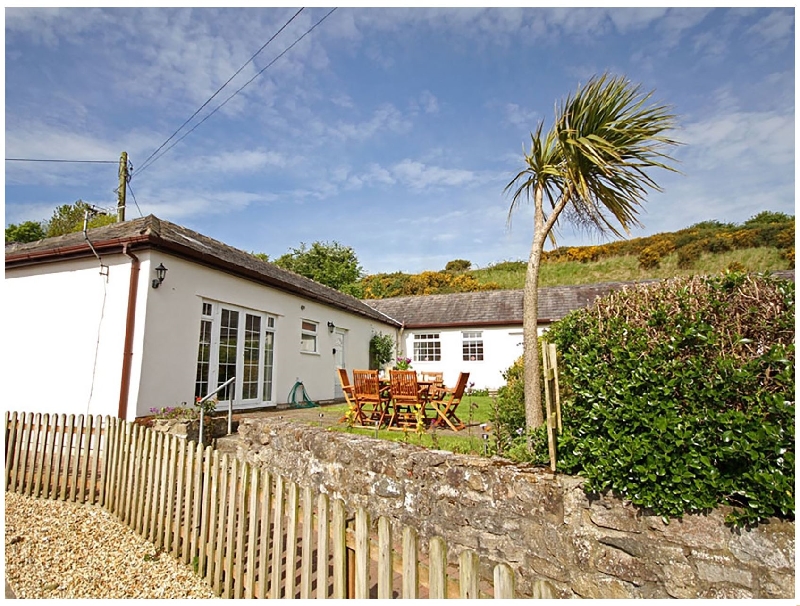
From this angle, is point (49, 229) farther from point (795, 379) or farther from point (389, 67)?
point (795, 379)

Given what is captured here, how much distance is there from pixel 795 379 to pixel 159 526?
5721mm

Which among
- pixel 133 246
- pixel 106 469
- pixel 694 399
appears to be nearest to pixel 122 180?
pixel 133 246

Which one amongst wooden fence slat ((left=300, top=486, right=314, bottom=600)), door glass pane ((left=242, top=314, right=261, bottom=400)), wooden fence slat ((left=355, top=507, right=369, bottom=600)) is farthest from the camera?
door glass pane ((left=242, top=314, right=261, bottom=400))

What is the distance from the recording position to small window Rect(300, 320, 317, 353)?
12065 mm

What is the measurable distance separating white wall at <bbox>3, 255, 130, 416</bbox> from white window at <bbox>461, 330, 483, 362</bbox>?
14.6 meters

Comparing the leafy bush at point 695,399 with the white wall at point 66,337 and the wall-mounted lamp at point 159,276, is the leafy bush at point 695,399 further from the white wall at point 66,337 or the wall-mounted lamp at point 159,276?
the white wall at point 66,337

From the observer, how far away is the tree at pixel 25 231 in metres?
32.0

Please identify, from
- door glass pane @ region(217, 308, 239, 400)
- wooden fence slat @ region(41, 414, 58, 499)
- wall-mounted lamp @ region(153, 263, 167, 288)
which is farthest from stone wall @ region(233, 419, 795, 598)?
wall-mounted lamp @ region(153, 263, 167, 288)

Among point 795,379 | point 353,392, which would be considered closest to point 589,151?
point 795,379

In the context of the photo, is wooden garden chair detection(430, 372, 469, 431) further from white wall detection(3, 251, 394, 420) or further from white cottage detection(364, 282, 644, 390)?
white cottage detection(364, 282, 644, 390)

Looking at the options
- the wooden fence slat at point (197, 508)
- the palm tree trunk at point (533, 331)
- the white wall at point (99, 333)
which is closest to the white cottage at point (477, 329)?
the white wall at point (99, 333)

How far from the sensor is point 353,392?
8227 millimetres

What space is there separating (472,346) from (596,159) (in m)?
14.8

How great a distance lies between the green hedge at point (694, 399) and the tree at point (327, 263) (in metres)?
29.7
